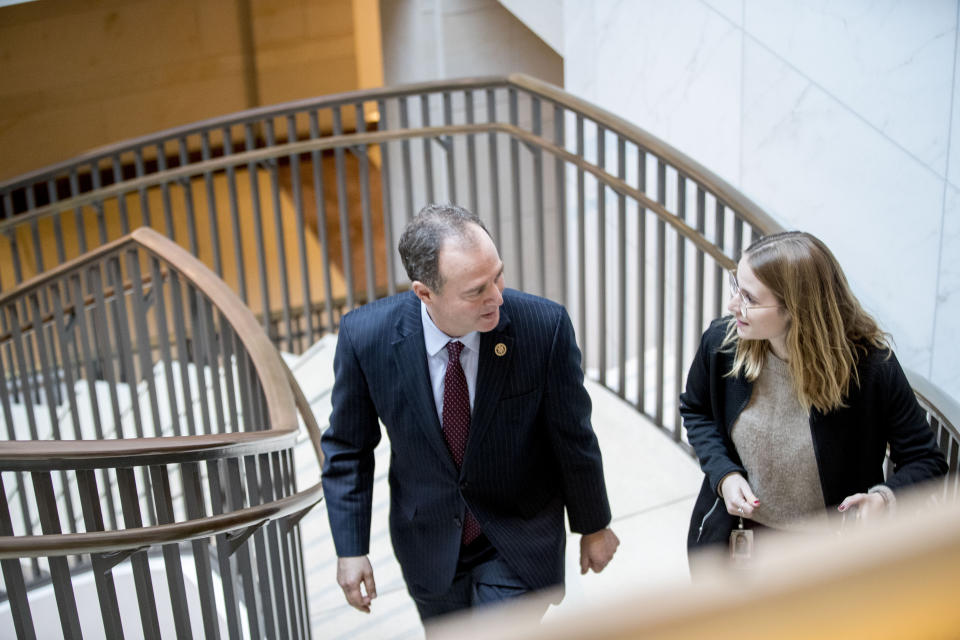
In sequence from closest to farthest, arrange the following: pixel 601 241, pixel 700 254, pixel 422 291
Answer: pixel 422 291 < pixel 700 254 < pixel 601 241

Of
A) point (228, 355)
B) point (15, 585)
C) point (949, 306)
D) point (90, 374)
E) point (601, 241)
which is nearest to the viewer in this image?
point (15, 585)

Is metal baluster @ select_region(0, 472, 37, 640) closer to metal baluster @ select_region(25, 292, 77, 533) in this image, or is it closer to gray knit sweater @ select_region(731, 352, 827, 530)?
gray knit sweater @ select_region(731, 352, 827, 530)

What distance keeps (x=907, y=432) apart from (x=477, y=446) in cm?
96

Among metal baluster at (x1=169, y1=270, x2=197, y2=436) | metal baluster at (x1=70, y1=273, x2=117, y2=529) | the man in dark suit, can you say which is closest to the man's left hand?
the man in dark suit

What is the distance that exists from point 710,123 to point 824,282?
3188mm

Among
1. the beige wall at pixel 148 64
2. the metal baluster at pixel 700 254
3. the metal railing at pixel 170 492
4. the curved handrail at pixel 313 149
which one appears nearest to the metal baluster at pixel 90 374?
the metal railing at pixel 170 492

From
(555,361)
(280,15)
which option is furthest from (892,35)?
(280,15)

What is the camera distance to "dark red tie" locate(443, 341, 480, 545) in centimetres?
215

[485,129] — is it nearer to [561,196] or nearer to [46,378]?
[561,196]

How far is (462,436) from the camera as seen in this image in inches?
86.5

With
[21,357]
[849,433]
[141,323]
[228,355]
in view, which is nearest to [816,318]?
[849,433]

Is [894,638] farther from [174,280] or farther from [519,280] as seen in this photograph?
[519,280]

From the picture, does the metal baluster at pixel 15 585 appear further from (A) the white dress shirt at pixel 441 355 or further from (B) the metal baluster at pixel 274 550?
(A) the white dress shirt at pixel 441 355

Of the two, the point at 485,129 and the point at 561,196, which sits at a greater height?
the point at 485,129
